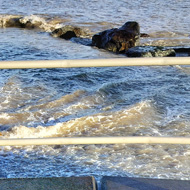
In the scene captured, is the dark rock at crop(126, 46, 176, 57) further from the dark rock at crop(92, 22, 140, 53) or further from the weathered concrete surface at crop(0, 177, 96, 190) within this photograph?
the weathered concrete surface at crop(0, 177, 96, 190)

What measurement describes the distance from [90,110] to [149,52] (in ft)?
14.3

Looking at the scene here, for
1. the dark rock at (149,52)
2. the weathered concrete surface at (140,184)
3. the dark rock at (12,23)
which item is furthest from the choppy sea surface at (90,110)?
the weathered concrete surface at (140,184)

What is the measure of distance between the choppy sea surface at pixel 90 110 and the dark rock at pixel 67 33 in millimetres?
256

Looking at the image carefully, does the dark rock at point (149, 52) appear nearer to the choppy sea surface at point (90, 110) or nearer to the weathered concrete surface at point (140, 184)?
the choppy sea surface at point (90, 110)

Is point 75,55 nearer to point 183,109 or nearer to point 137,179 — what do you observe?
point 183,109

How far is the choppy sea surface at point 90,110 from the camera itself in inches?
169

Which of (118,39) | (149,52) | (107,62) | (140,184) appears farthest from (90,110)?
(118,39)

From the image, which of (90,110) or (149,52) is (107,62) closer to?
(90,110)

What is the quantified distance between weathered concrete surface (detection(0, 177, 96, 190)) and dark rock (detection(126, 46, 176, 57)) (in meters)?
8.11

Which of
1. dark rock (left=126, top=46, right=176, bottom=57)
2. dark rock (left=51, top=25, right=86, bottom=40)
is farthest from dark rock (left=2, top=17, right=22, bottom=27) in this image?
dark rock (left=126, top=46, right=176, bottom=57)

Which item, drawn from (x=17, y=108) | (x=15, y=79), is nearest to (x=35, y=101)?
(x=17, y=108)

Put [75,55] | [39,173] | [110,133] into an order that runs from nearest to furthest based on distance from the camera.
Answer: [39,173]
[110,133]
[75,55]

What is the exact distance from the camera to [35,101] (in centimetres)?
666

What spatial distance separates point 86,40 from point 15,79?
178 inches
